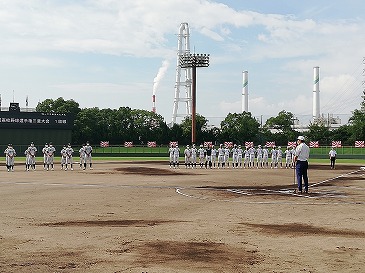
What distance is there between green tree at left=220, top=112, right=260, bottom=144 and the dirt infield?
247ft

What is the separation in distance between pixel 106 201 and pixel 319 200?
6.59 metres

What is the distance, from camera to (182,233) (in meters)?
9.85

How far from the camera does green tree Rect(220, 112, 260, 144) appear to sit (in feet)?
303

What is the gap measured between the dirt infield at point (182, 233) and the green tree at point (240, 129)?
75198mm

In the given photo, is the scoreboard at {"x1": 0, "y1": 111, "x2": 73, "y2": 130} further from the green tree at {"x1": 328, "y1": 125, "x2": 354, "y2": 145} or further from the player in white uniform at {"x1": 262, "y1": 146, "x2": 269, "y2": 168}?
the green tree at {"x1": 328, "y1": 125, "x2": 354, "y2": 145}

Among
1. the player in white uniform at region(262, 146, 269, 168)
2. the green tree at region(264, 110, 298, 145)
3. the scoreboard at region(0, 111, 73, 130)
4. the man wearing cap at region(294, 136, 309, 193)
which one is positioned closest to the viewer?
the man wearing cap at region(294, 136, 309, 193)

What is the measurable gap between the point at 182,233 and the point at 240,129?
83.9 meters

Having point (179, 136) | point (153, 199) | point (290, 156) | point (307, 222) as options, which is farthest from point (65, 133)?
point (307, 222)

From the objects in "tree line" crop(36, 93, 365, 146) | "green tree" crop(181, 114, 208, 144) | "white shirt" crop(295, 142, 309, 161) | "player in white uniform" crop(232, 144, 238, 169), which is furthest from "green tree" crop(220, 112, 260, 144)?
"white shirt" crop(295, 142, 309, 161)

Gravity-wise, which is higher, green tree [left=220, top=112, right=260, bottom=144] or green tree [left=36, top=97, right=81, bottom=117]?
green tree [left=36, top=97, right=81, bottom=117]

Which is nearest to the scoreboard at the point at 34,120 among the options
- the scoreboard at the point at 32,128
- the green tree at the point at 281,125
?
the scoreboard at the point at 32,128

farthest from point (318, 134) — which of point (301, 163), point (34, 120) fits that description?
point (301, 163)

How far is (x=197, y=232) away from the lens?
9.98 m

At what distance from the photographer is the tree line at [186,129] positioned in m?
90.1
